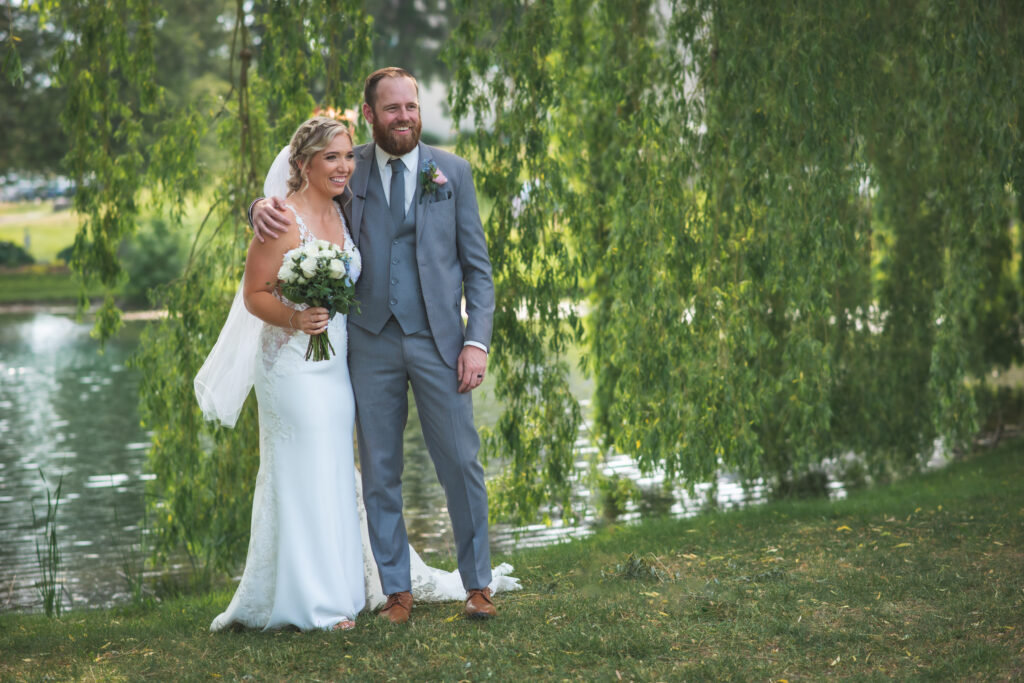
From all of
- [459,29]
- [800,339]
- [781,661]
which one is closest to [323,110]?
[459,29]

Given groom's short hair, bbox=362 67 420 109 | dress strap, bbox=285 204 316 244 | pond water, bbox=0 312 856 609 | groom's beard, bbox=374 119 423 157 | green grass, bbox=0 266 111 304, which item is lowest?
pond water, bbox=0 312 856 609

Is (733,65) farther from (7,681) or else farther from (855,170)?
(7,681)

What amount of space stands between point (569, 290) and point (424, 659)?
11.1 feet

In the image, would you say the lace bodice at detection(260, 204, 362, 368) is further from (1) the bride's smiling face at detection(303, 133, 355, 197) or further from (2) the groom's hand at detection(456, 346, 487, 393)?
(2) the groom's hand at detection(456, 346, 487, 393)

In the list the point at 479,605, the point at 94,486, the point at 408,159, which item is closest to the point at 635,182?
the point at 408,159

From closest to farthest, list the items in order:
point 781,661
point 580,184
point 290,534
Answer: point 781,661 < point 290,534 < point 580,184

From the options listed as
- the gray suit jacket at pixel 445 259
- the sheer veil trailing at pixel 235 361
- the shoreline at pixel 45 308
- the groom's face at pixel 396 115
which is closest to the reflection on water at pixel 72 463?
the sheer veil trailing at pixel 235 361

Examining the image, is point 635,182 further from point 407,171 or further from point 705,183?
point 407,171

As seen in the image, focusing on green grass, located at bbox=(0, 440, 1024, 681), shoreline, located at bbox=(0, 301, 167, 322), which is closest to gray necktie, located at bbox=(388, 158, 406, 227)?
green grass, located at bbox=(0, 440, 1024, 681)

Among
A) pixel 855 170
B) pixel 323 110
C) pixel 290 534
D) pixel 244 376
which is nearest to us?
pixel 290 534

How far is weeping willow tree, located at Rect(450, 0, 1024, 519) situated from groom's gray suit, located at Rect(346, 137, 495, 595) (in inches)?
63.0

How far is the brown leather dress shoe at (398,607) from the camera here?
3.81 metres

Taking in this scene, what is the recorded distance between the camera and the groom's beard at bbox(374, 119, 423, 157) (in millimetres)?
3756

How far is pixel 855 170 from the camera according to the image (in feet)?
19.3
